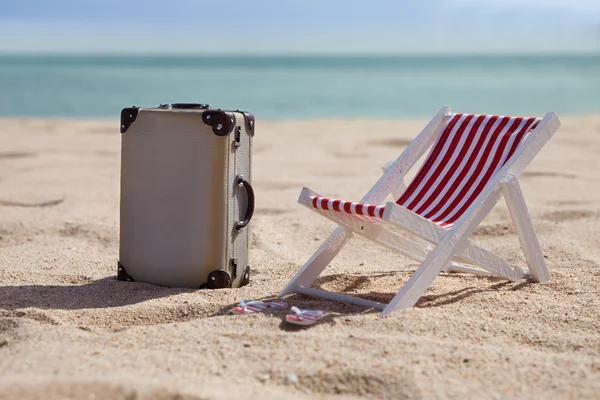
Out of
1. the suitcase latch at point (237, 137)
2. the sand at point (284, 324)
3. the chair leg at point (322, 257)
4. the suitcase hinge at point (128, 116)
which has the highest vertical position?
the suitcase hinge at point (128, 116)

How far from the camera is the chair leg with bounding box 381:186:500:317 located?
338cm

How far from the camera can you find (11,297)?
3.75 meters

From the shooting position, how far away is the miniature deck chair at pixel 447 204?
136 inches

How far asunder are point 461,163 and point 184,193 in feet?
4.64

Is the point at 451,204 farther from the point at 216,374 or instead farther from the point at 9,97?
the point at 9,97

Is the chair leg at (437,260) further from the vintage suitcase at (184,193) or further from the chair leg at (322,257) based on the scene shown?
the vintage suitcase at (184,193)

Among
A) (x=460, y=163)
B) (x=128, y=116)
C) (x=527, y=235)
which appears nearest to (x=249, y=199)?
(x=128, y=116)

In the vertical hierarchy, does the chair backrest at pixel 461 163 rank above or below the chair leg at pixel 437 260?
above

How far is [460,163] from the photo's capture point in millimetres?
4074

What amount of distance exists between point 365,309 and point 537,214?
2.83 metres

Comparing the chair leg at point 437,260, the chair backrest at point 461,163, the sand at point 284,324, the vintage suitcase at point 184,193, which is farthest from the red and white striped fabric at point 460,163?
the vintage suitcase at point 184,193

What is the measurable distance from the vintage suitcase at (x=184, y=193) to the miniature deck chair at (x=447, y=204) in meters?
0.42

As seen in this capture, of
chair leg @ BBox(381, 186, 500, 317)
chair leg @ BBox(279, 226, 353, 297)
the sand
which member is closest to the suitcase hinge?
the sand

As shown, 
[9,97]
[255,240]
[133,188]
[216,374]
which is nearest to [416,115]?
[9,97]
